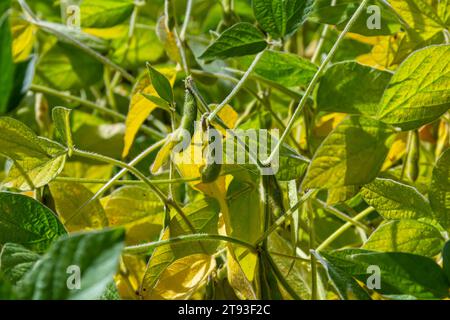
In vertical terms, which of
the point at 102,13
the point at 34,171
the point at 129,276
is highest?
the point at 102,13

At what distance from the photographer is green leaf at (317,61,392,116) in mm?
533

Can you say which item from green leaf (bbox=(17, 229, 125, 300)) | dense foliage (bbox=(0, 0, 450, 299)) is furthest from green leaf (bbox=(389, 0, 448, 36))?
green leaf (bbox=(17, 229, 125, 300))

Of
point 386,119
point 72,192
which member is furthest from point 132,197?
point 386,119

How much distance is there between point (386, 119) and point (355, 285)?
10 centimetres

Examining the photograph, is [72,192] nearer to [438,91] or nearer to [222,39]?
[222,39]

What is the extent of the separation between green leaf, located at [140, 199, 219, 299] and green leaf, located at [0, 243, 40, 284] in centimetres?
12

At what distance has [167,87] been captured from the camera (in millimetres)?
461

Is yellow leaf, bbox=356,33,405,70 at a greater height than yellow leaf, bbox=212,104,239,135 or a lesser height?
greater

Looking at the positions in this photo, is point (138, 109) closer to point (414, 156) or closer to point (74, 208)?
point (74, 208)

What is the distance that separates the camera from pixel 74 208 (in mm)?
536

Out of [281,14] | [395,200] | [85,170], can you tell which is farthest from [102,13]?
[395,200]

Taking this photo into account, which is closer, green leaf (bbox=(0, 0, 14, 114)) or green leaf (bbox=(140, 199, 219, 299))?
green leaf (bbox=(140, 199, 219, 299))

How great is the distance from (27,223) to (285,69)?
232mm

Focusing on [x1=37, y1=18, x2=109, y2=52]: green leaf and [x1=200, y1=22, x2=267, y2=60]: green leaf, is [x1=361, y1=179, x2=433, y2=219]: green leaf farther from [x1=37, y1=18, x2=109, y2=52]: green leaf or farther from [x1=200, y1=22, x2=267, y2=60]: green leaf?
[x1=37, y1=18, x2=109, y2=52]: green leaf
